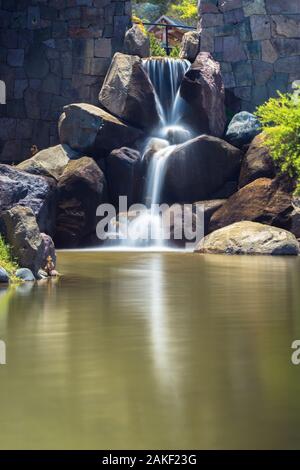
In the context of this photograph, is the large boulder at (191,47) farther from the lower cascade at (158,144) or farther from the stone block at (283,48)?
the stone block at (283,48)

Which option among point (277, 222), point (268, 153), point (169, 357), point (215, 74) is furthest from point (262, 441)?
point (215, 74)

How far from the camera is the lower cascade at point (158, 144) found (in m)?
21.3

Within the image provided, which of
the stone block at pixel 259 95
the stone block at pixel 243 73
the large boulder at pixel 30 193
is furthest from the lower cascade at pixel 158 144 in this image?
the stone block at pixel 259 95

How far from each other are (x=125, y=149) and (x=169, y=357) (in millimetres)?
18382

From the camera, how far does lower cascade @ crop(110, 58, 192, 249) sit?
21.3 meters

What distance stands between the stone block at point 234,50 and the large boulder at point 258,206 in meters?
7.01

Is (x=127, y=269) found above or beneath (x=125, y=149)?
beneath

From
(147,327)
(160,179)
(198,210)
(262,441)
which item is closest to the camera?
(262,441)

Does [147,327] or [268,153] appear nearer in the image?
[147,327]

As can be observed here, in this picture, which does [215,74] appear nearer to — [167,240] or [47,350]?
[167,240]

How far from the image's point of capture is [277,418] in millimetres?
3555

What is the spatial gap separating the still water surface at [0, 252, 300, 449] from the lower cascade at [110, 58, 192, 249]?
11.7 meters

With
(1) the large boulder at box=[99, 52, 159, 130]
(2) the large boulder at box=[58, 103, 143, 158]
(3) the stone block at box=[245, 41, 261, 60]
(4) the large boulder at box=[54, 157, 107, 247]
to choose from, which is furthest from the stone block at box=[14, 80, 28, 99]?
(3) the stone block at box=[245, 41, 261, 60]

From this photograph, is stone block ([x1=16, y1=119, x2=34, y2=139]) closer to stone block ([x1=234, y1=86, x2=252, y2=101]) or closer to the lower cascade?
the lower cascade
